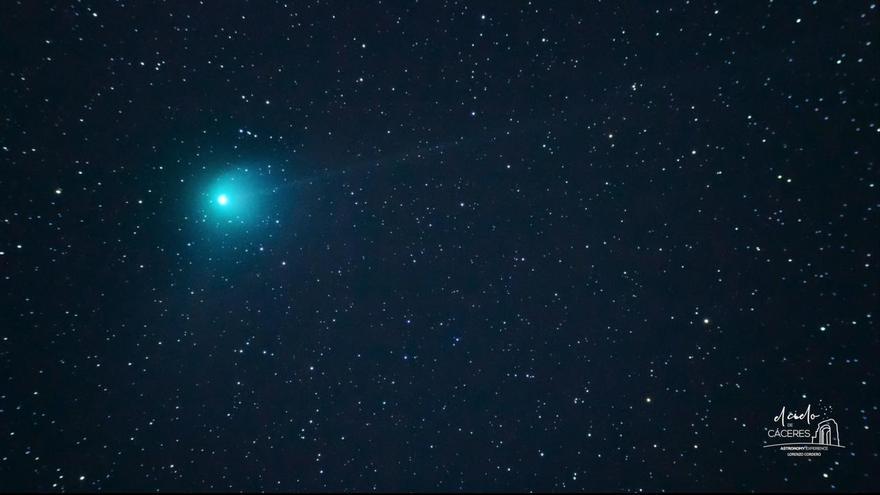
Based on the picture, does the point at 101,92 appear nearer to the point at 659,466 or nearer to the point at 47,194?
the point at 47,194

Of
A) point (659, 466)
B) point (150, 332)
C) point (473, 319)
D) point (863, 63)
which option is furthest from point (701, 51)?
point (150, 332)

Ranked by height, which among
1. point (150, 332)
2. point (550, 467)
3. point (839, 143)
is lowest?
point (550, 467)

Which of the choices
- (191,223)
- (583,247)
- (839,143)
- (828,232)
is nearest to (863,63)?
(839,143)

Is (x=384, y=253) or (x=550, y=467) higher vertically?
(x=384, y=253)

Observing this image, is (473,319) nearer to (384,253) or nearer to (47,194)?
(384,253)

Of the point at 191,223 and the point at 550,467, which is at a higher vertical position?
the point at 191,223

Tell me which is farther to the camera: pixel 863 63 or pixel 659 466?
pixel 659 466
